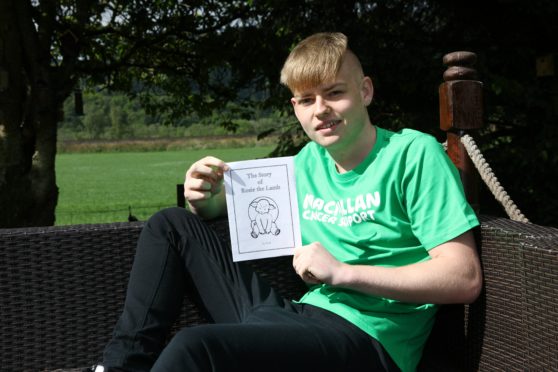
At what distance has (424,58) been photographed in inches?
237

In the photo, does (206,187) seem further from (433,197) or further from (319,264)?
(433,197)

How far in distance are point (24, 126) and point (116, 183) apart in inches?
838

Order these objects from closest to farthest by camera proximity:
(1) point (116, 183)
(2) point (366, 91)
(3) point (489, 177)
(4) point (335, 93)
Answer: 1. (4) point (335, 93)
2. (2) point (366, 91)
3. (3) point (489, 177)
4. (1) point (116, 183)

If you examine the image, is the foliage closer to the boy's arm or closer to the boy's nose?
the boy's nose

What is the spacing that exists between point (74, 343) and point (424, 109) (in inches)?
179

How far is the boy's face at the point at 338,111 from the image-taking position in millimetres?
2158

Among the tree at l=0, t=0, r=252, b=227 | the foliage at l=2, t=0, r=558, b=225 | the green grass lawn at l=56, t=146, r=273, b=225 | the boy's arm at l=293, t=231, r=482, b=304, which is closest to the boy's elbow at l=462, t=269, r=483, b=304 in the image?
the boy's arm at l=293, t=231, r=482, b=304

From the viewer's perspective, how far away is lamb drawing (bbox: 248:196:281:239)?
2209 mm

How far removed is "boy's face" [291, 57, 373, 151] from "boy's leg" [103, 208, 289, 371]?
0.49 m

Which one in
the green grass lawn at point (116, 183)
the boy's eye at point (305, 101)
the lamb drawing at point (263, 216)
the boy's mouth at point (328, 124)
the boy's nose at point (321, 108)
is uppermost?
the boy's eye at point (305, 101)

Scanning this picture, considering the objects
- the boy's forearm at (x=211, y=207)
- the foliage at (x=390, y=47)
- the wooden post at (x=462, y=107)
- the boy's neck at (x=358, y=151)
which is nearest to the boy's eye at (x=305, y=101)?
the boy's neck at (x=358, y=151)

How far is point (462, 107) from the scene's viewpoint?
2.49 metres

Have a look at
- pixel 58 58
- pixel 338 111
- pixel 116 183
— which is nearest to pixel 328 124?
pixel 338 111

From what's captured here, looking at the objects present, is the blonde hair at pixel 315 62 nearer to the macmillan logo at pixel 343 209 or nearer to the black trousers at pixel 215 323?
the macmillan logo at pixel 343 209
